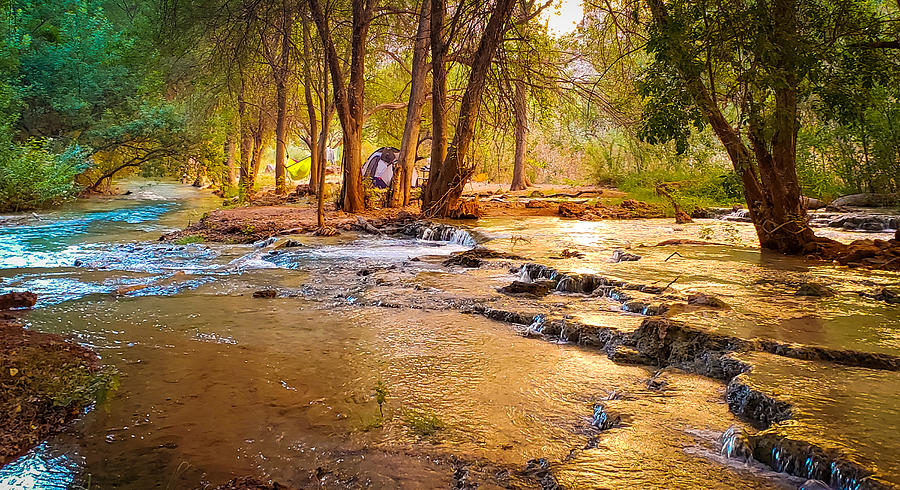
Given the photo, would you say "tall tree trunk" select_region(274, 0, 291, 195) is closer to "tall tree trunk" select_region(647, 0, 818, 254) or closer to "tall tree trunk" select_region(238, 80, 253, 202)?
"tall tree trunk" select_region(238, 80, 253, 202)

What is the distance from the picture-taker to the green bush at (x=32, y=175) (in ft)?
54.2

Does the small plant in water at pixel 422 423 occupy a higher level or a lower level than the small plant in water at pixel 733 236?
lower

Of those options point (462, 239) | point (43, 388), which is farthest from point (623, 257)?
point (43, 388)

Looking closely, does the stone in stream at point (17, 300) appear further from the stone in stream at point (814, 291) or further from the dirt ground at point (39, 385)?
the stone in stream at point (814, 291)

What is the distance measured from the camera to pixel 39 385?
373cm

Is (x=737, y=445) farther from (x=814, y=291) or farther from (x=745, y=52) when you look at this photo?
(x=745, y=52)

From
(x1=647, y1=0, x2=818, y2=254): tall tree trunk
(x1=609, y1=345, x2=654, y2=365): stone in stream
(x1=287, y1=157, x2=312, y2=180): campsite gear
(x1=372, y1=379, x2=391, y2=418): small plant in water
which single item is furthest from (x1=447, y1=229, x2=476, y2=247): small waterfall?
(x1=287, y1=157, x2=312, y2=180): campsite gear

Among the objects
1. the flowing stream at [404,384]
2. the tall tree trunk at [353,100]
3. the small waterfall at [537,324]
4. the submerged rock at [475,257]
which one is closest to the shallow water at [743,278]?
the flowing stream at [404,384]

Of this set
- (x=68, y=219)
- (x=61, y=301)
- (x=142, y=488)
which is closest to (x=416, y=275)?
(x=61, y=301)

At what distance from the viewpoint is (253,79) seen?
19.0m

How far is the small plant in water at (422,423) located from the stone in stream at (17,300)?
177 inches

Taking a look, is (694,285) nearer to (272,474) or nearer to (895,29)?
(895,29)

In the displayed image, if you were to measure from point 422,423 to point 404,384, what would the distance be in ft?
2.20

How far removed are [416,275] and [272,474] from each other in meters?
5.31
